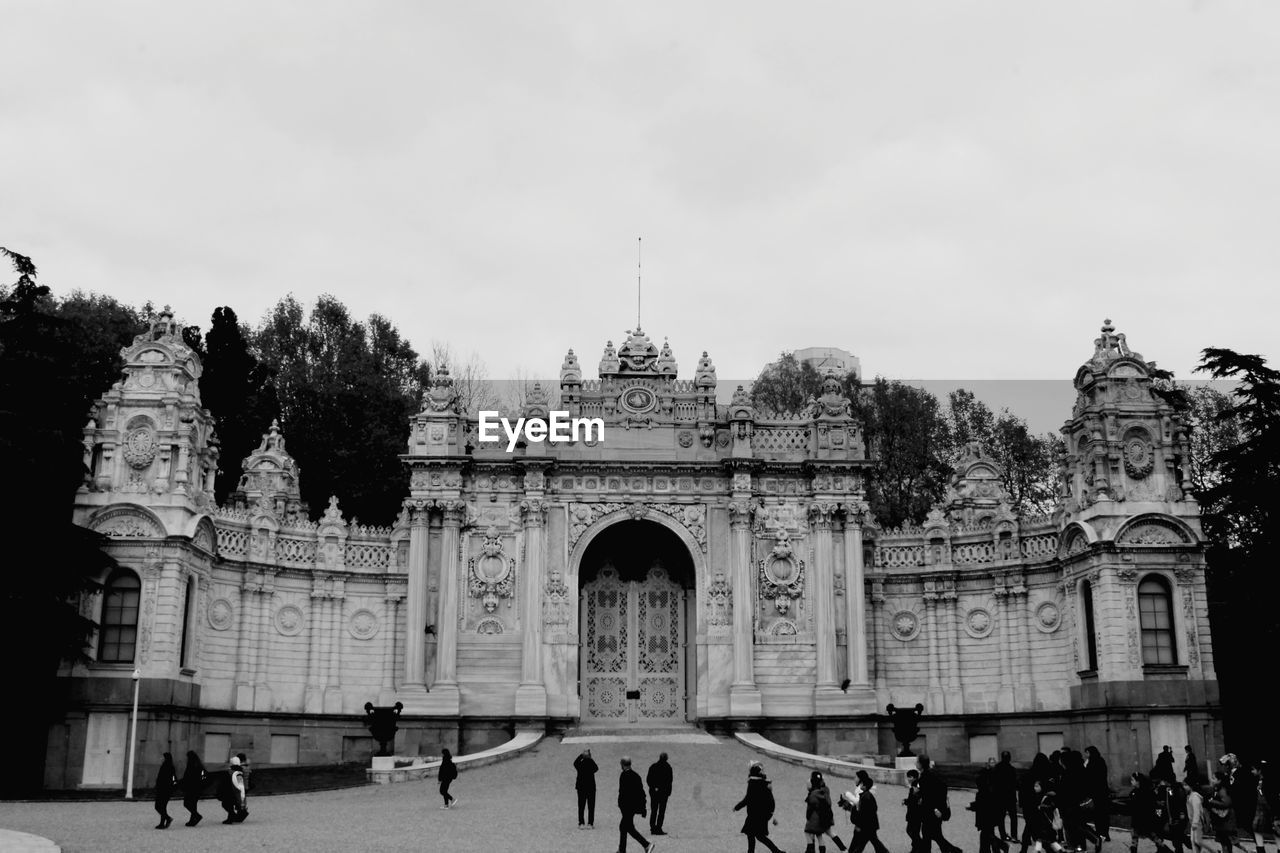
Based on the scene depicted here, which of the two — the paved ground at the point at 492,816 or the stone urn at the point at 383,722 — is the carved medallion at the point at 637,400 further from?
the stone urn at the point at 383,722

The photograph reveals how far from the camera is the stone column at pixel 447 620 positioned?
41.1 m

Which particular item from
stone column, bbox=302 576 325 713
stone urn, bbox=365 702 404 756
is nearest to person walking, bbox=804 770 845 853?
stone urn, bbox=365 702 404 756

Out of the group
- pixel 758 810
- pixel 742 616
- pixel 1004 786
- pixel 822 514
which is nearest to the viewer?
pixel 758 810

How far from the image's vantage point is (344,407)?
208ft

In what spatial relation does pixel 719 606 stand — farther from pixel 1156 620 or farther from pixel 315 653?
pixel 315 653

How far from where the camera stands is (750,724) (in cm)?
4103

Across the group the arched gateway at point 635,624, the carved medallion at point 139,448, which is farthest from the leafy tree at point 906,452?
the carved medallion at point 139,448

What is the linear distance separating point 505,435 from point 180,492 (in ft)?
33.6

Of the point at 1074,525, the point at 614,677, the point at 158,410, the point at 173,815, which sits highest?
the point at 158,410

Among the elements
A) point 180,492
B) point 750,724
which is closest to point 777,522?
point 750,724

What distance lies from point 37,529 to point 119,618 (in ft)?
13.1

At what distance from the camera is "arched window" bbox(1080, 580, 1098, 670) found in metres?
38.8

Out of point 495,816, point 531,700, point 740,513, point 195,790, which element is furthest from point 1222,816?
point 531,700

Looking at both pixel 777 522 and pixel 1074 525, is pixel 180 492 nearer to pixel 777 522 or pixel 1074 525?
pixel 777 522
